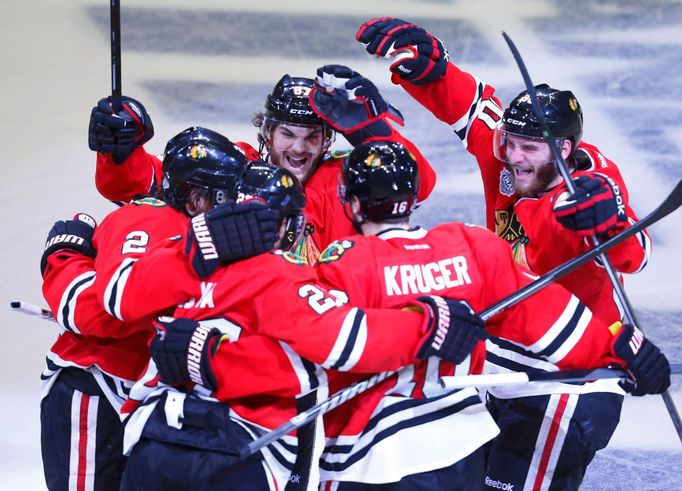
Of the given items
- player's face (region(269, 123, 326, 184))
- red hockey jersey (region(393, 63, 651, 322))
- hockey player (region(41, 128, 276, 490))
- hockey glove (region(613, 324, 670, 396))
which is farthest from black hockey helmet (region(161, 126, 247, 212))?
hockey glove (region(613, 324, 670, 396))

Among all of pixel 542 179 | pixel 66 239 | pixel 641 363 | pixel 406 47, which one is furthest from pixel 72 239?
pixel 641 363

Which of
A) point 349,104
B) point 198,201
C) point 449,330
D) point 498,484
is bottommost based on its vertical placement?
point 498,484

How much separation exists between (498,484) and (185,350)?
145 cm

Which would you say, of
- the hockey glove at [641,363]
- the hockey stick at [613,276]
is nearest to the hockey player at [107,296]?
the hockey stick at [613,276]

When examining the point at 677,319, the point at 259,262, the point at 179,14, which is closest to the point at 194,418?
the point at 259,262

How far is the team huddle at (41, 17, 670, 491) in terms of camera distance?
3.33m

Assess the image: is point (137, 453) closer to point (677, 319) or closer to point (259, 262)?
point (259, 262)

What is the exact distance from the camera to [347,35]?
7930 millimetres

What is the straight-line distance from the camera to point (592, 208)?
372 cm

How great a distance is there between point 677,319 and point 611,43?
8.33 ft

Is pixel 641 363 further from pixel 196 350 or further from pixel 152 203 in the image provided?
pixel 152 203

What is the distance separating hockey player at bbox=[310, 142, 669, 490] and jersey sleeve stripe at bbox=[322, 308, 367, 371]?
5.1 inches

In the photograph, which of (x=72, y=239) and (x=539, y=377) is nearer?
(x=539, y=377)

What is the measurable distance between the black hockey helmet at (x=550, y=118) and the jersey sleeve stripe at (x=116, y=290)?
58.5 inches
